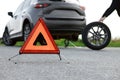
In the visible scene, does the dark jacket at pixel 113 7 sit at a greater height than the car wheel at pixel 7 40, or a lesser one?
greater

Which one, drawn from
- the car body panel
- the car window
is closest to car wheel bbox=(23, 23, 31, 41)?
the car body panel

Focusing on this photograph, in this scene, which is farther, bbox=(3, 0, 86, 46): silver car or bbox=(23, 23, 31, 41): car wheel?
bbox=(23, 23, 31, 41): car wheel

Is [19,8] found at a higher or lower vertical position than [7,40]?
higher

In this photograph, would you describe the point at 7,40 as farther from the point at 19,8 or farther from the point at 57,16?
the point at 57,16

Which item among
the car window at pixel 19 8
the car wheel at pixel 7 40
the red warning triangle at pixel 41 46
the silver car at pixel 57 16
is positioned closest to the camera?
the red warning triangle at pixel 41 46

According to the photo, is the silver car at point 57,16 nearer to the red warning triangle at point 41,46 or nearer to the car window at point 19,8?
the car window at point 19,8

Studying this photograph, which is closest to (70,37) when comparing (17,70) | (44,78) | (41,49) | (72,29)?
(72,29)

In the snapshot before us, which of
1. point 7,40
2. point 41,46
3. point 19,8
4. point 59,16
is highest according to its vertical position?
point 41,46

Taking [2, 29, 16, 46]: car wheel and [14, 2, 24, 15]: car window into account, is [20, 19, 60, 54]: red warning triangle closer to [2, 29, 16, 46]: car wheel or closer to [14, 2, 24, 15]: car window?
[14, 2, 24, 15]: car window

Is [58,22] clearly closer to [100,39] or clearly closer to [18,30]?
[100,39]

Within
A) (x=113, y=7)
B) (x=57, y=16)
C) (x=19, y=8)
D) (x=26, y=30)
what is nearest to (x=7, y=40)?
(x=19, y=8)

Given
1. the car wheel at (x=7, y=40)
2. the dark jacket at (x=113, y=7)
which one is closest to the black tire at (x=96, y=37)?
the dark jacket at (x=113, y=7)

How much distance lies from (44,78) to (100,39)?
23.6ft

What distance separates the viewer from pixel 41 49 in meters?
9.20
